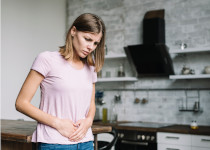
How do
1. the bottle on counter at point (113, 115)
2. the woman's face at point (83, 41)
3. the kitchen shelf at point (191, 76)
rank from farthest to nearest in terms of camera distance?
the bottle on counter at point (113, 115)
the kitchen shelf at point (191, 76)
the woman's face at point (83, 41)

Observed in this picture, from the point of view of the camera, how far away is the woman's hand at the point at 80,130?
50.9 inches

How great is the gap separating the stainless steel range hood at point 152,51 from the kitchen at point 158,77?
0.50 feet

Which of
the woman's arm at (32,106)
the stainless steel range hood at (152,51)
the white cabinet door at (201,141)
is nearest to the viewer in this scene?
the woman's arm at (32,106)

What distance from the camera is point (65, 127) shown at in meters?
1.26

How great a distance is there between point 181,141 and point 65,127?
2465 mm

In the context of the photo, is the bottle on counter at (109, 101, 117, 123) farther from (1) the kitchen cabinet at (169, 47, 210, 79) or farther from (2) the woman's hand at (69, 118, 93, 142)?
(2) the woman's hand at (69, 118, 93, 142)

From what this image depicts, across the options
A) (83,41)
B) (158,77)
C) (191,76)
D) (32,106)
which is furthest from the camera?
(158,77)

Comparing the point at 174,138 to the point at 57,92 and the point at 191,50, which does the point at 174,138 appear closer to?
the point at 191,50

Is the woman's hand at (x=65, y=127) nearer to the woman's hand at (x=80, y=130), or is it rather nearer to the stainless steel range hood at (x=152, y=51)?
the woman's hand at (x=80, y=130)

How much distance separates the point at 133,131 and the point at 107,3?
2260 millimetres

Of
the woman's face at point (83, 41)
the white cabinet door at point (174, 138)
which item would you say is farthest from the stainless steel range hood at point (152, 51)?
the woman's face at point (83, 41)

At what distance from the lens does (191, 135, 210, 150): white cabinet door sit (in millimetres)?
3244

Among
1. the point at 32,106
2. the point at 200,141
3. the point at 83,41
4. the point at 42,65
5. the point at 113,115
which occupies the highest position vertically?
the point at 83,41

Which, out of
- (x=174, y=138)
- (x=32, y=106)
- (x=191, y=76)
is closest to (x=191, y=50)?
(x=191, y=76)
